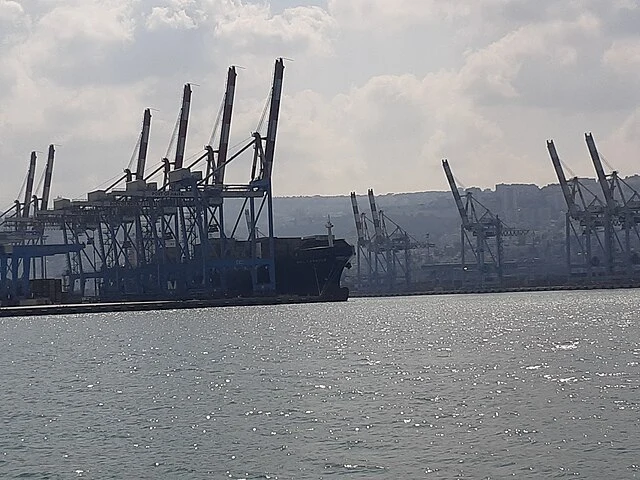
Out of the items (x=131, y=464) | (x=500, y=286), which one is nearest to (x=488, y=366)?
(x=131, y=464)

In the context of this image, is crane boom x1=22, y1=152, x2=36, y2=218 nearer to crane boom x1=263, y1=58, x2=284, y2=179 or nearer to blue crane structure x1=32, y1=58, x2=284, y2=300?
blue crane structure x1=32, y1=58, x2=284, y2=300

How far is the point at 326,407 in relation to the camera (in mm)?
28531

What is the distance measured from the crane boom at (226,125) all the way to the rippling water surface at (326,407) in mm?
43892

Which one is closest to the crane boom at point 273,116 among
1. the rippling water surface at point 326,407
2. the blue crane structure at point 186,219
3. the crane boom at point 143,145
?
→ the blue crane structure at point 186,219

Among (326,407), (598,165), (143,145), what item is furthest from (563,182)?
(326,407)

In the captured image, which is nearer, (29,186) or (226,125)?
(226,125)

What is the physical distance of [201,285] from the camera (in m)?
105

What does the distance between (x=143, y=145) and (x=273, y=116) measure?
18.6 m

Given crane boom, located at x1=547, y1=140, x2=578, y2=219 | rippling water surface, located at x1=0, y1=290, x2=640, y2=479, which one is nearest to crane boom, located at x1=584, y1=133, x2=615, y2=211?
crane boom, located at x1=547, y1=140, x2=578, y2=219

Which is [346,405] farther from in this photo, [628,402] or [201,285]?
Result: [201,285]

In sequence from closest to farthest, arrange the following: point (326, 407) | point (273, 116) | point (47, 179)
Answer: point (326, 407) → point (273, 116) → point (47, 179)

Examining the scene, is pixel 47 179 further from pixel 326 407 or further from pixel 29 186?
pixel 326 407

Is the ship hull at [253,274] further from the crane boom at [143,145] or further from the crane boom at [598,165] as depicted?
the crane boom at [598,165]

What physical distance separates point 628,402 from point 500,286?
15022 cm
